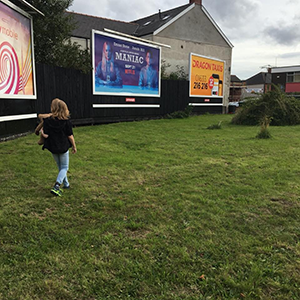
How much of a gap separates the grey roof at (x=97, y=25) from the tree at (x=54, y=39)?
37.4ft

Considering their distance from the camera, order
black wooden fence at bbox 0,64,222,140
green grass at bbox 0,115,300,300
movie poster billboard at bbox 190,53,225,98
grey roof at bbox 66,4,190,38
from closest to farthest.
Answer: green grass at bbox 0,115,300,300 → black wooden fence at bbox 0,64,222,140 → movie poster billboard at bbox 190,53,225,98 → grey roof at bbox 66,4,190,38

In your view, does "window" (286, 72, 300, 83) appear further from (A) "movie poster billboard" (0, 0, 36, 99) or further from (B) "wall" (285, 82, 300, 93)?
(A) "movie poster billboard" (0, 0, 36, 99)

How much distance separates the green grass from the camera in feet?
8.00

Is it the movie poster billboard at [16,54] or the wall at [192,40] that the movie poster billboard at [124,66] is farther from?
the wall at [192,40]

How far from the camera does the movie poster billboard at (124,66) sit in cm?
1372

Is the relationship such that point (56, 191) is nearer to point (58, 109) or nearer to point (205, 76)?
point (58, 109)

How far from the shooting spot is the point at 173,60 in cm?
2500

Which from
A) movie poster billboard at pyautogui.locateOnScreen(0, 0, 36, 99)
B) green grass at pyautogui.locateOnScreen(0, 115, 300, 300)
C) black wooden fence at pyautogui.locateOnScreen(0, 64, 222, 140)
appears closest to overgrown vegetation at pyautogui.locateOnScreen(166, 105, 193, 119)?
black wooden fence at pyautogui.locateOnScreen(0, 64, 222, 140)

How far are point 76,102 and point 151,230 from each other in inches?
408

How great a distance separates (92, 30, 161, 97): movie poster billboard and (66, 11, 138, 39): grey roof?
10.2 meters

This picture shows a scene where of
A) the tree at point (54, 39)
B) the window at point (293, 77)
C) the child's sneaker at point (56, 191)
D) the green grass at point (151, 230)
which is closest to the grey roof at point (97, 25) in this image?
the tree at point (54, 39)

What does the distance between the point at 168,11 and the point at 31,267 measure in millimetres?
31046

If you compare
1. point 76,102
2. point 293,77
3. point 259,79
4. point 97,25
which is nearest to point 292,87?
point 293,77

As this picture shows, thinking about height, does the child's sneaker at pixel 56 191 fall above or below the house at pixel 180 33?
below
